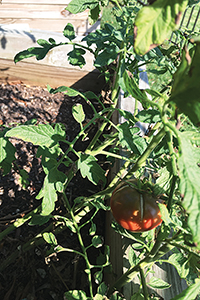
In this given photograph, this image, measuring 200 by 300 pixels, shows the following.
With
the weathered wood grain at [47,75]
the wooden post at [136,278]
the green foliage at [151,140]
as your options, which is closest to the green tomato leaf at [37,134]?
the green foliage at [151,140]

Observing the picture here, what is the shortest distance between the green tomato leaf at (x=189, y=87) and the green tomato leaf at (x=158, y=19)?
0.13ft

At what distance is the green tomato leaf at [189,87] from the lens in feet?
1.10

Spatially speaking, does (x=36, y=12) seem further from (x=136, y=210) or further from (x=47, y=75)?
(x=136, y=210)

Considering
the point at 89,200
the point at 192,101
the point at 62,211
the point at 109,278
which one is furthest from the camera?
the point at 62,211

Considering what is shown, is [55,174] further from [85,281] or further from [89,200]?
[85,281]

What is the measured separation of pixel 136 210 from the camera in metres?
0.81

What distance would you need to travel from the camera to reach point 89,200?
0.99 meters

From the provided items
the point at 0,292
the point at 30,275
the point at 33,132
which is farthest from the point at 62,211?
the point at 33,132

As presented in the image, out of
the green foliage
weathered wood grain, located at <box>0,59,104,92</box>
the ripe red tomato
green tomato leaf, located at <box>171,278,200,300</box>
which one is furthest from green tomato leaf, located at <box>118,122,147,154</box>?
weathered wood grain, located at <box>0,59,104,92</box>

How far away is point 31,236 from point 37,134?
2.75ft

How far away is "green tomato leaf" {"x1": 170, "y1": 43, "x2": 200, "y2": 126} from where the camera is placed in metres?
0.34

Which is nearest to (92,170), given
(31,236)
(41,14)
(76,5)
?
(76,5)

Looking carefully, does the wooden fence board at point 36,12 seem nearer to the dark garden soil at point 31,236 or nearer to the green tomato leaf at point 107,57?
the dark garden soil at point 31,236

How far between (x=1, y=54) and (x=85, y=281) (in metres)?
1.63
